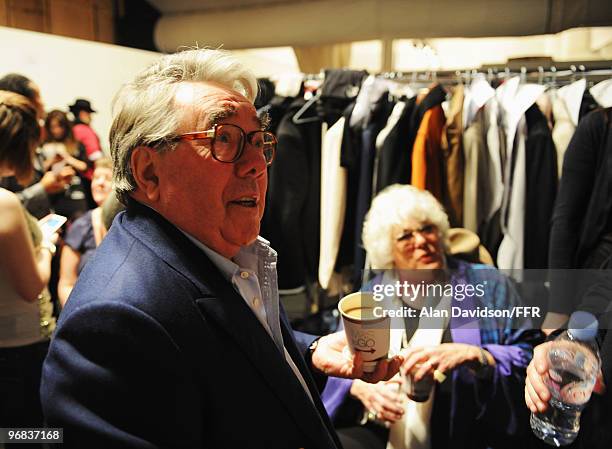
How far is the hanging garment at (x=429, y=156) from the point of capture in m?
1.87

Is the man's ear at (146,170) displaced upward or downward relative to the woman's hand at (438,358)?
upward

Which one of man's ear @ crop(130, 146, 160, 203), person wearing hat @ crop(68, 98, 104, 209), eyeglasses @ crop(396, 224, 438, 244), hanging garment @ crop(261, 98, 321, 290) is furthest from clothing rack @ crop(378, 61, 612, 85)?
man's ear @ crop(130, 146, 160, 203)

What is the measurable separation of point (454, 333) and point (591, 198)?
633 mm

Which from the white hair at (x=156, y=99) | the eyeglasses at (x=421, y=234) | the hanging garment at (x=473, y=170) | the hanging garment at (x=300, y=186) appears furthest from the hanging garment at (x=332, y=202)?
the white hair at (x=156, y=99)

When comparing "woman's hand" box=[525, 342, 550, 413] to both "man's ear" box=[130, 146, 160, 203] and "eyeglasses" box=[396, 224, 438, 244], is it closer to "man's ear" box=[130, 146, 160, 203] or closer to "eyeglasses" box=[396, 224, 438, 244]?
"eyeglasses" box=[396, 224, 438, 244]

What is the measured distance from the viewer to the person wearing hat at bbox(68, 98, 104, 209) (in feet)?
5.58

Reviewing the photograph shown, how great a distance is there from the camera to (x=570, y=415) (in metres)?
1.07

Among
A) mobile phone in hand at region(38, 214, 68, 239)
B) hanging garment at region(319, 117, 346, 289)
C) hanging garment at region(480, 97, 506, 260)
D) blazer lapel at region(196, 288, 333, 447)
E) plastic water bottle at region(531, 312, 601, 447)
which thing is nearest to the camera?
blazer lapel at region(196, 288, 333, 447)

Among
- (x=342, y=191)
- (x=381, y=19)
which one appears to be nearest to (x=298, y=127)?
(x=342, y=191)

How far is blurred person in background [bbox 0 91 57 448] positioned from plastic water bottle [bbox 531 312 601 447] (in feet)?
3.74

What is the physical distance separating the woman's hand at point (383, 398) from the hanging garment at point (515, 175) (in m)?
0.71

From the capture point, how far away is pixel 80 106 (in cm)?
173

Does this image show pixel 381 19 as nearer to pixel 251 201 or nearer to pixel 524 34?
pixel 524 34

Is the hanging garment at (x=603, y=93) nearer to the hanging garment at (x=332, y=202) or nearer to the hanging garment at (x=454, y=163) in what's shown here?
the hanging garment at (x=454, y=163)
